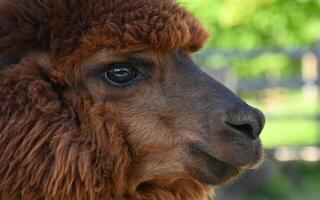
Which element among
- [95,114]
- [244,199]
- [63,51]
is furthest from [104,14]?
[244,199]

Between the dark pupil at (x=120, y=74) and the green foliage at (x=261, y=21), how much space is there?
427 inches

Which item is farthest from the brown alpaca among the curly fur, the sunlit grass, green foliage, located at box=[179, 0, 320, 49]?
green foliage, located at box=[179, 0, 320, 49]

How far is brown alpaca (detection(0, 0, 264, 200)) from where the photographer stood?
323 centimetres

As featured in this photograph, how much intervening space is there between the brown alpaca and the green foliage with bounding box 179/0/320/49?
10822 millimetres

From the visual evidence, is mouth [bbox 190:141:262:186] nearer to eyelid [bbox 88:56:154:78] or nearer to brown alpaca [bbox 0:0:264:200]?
brown alpaca [bbox 0:0:264:200]

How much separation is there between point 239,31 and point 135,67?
50.4 feet

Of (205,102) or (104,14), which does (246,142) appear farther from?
(104,14)

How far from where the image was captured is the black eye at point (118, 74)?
11.2ft

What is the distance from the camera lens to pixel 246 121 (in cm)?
327

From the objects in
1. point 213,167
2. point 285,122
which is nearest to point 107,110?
point 213,167

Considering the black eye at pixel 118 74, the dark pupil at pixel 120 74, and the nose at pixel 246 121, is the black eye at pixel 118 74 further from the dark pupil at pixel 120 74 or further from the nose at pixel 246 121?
the nose at pixel 246 121

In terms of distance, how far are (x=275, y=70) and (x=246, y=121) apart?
18.7m

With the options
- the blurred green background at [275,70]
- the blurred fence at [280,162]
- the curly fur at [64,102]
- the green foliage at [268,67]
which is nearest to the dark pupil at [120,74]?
the curly fur at [64,102]

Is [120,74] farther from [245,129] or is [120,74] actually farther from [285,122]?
[285,122]
